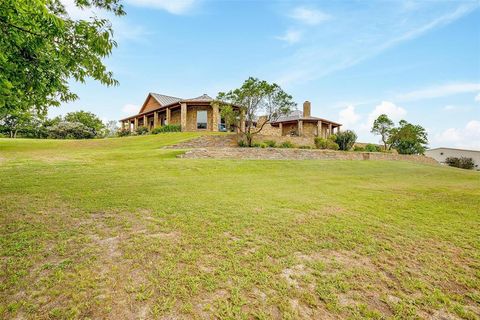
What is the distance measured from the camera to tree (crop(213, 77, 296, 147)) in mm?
21250

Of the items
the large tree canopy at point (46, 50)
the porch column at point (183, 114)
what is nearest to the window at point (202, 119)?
the porch column at point (183, 114)

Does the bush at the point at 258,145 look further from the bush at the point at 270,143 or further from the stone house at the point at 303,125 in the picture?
the stone house at the point at 303,125

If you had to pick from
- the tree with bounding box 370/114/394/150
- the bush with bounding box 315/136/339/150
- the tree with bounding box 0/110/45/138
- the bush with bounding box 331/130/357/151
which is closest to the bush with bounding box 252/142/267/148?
the bush with bounding box 315/136/339/150

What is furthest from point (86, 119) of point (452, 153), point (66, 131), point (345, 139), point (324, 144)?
point (452, 153)

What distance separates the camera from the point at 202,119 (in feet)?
100

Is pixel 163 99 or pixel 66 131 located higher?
pixel 163 99

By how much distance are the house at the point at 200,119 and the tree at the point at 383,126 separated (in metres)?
5.53

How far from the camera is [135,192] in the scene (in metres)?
7.64

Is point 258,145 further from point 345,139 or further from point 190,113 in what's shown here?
point 345,139

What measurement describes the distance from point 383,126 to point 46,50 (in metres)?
41.9

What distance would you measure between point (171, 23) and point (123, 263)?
13315mm

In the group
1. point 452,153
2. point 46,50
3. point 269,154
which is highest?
point 46,50

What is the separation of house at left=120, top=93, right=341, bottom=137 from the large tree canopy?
707 inches

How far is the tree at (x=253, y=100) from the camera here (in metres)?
21.2
